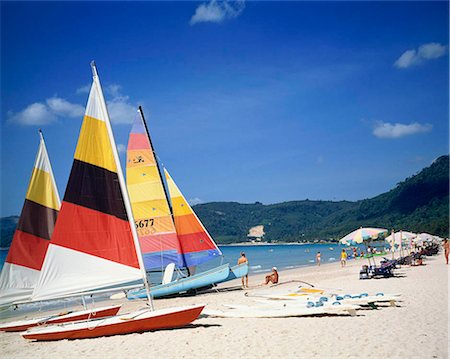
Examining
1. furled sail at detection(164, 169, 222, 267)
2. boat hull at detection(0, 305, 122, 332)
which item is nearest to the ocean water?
furled sail at detection(164, 169, 222, 267)

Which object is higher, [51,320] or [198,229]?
[198,229]

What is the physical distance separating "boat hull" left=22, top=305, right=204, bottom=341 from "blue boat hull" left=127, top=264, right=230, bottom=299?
8166 mm

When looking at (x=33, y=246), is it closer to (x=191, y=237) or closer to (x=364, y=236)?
(x=191, y=237)

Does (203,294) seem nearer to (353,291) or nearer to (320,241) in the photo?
(353,291)

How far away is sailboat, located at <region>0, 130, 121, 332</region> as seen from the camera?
12930 millimetres

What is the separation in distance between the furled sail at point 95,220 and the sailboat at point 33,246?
3.37 m

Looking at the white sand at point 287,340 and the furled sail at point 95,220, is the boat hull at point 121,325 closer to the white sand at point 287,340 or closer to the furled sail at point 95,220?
the white sand at point 287,340

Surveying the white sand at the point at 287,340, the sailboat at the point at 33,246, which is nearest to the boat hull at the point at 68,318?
the sailboat at the point at 33,246

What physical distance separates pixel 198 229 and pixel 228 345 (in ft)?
35.6

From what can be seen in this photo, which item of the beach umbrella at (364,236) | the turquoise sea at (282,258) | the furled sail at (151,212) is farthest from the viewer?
the turquoise sea at (282,258)

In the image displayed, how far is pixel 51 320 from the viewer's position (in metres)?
13.0

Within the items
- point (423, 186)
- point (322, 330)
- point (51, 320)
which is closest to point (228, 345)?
point (322, 330)

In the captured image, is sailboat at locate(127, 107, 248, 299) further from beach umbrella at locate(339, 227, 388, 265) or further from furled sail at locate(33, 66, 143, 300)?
furled sail at locate(33, 66, 143, 300)

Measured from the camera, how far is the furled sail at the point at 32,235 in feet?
42.4
